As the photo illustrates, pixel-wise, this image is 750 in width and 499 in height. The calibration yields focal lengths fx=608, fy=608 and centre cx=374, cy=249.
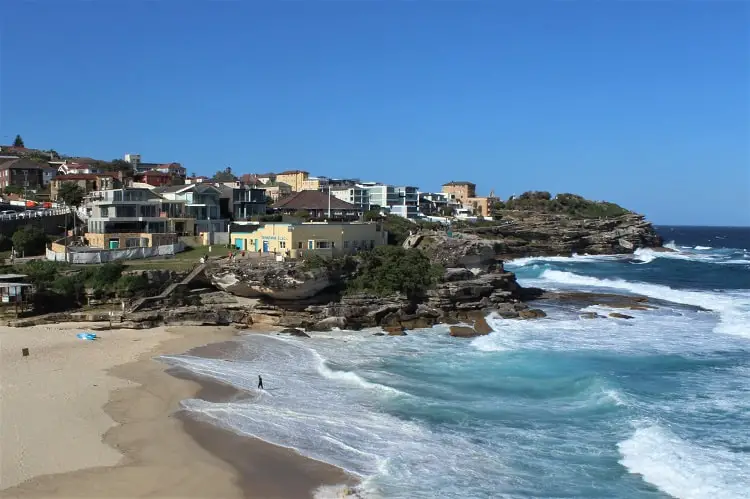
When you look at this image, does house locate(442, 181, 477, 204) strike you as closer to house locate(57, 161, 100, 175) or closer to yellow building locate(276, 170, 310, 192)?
yellow building locate(276, 170, 310, 192)

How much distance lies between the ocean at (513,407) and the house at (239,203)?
30610 mm

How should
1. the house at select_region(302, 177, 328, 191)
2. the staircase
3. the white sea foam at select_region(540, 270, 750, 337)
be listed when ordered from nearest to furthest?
the staircase < the white sea foam at select_region(540, 270, 750, 337) < the house at select_region(302, 177, 328, 191)

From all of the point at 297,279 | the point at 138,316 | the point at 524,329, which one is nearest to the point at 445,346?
the point at 524,329

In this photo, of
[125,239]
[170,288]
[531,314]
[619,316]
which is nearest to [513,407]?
[531,314]

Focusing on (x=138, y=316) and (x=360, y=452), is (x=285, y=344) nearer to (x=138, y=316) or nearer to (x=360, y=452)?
(x=138, y=316)

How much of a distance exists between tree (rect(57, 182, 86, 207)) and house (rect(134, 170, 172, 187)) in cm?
883

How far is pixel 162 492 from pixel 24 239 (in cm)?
3723

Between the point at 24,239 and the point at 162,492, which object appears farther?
the point at 24,239

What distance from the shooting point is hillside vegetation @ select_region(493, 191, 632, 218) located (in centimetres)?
12812

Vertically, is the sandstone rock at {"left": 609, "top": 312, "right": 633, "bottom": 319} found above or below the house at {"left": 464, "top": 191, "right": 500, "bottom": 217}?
below

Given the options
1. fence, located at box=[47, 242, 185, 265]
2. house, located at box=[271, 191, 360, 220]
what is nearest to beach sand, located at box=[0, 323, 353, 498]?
fence, located at box=[47, 242, 185, 265]

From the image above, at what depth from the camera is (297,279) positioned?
35.7m

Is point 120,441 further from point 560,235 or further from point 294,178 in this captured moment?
point 294,178

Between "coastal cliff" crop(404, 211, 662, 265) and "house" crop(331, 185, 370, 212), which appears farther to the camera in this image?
"house" crop(331, 185, 370, 212)
